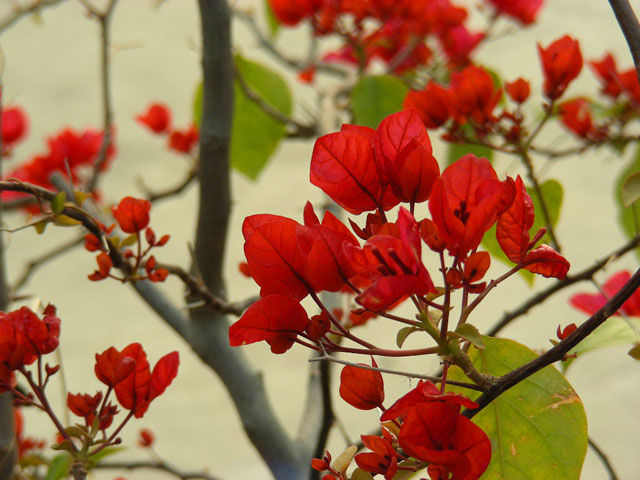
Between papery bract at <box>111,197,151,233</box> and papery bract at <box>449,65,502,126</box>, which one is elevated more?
papery bract at <box>449,65,502,126</box>

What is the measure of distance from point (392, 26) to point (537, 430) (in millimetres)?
671

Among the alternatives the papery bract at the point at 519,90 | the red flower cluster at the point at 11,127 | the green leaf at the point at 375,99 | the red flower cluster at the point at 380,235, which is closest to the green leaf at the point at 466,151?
the green leaf at the point at 375,99

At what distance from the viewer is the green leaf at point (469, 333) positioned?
0.20 m

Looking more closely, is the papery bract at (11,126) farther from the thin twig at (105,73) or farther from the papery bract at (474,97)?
the papery bract at (474,97)

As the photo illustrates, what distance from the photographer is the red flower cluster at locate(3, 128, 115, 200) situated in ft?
2.43

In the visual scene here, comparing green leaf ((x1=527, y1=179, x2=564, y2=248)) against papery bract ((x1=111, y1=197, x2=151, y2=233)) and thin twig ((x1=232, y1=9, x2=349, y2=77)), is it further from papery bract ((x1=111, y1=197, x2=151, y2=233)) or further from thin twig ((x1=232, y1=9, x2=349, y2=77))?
thin twig ((x1=232, y1=9, x2=349, y2=77))

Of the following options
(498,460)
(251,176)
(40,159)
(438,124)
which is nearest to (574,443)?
(498,460)

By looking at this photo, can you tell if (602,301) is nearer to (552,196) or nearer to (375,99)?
(552,196)

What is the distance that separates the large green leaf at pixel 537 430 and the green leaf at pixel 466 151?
344mm

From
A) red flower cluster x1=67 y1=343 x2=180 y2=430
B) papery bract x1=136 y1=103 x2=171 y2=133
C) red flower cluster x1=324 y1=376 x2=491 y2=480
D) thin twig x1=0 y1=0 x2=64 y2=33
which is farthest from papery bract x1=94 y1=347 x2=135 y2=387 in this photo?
papery bract x1=136 y1=103 x2=171 y2=133

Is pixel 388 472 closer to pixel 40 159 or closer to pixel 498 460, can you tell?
pixel 498 460

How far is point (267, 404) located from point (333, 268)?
0.83 feet

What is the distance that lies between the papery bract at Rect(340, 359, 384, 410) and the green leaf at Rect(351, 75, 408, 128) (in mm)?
353

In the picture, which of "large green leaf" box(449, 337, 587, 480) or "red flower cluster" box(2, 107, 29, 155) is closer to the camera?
"large green leaf" box(449, 337, 587, 480)
